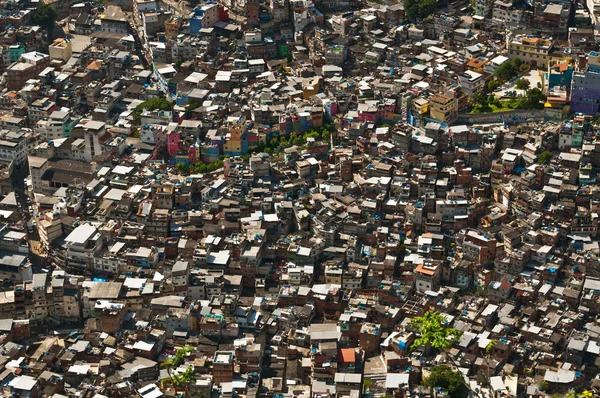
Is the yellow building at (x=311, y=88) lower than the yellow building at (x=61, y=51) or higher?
lower

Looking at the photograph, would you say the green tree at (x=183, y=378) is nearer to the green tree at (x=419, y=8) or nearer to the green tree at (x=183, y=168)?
the green tree at (x=183, y=168)

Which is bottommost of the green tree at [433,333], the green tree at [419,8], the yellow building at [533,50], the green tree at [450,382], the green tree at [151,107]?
the green tree at [450,382]

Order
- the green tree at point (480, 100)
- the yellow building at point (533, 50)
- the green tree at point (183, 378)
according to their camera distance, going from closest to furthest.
Answer: 1. the green tree at point (183, 378)
2. the green tree at point (480, 100)
3. the yellow building at point (533, 50)

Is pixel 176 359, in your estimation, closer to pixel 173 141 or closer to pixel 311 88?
pixel 173 141

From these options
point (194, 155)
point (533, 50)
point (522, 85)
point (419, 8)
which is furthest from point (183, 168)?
point (533, 50)

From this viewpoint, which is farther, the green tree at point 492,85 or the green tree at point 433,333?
the green tree at point 492,85

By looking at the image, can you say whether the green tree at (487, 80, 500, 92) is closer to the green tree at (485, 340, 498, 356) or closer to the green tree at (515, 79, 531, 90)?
the green tree at (515, 79, 531, 90)

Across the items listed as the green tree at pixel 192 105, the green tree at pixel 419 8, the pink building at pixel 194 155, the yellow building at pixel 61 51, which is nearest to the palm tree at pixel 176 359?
the pink building at pixel 194 155
